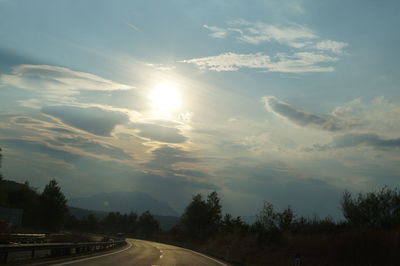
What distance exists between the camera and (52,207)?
277ft

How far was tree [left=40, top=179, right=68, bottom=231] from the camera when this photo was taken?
83625 millimetres

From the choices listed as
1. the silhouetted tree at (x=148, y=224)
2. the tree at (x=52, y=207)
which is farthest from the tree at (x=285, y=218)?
the silhouetted tree at (x=148, y=224)

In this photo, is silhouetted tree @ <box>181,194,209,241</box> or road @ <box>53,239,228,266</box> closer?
road @ <box>53,239,228,266</box>

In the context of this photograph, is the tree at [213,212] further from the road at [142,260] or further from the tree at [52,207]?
the road at [142,260]

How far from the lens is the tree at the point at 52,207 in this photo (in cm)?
8362

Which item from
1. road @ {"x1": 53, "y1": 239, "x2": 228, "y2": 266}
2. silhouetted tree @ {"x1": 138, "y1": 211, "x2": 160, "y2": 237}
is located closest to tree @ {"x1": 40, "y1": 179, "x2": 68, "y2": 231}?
silhouetted tree @ {"x1": 138, "y1": 211, "x2": 160, "y2": 237}

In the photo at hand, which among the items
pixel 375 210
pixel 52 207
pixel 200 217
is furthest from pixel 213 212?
pixel 375 210

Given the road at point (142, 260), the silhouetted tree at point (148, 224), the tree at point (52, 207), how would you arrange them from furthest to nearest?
1. the silhouetted tree at point (148, 224)
2. the tree at point (52, 207)
3. the road at point (142, 260)

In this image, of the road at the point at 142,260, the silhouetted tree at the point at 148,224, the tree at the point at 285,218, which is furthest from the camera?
the silhouetted tree at the point at 148,224

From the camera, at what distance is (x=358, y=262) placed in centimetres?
2381

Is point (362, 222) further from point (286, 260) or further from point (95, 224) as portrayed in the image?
point (95, 224)

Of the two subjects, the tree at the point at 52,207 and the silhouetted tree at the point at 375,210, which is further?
the tree at the point at 52,207

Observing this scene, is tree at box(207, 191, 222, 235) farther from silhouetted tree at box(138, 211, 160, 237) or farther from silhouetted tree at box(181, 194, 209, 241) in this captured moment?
silhouetted tree at box(138, 211, 160, 237)

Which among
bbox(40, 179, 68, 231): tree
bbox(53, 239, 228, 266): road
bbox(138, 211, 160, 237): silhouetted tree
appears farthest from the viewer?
bbox(138, 211, 160, 237): silhouetted tree
